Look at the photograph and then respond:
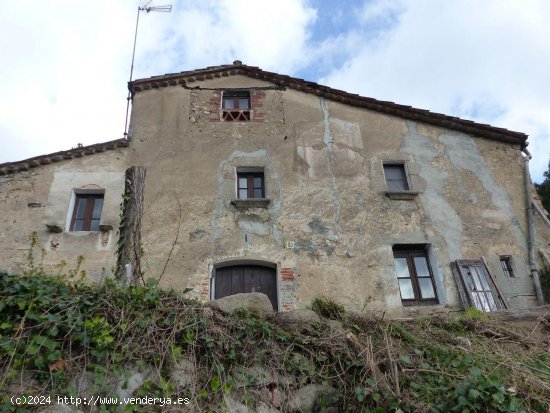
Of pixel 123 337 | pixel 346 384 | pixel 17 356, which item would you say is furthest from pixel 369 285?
pixel 17 356

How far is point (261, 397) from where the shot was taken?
4.42 meters

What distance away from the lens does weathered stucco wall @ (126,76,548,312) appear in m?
9.66

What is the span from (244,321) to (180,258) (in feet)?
16.5

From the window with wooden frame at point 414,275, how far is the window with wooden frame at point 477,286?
583 mm

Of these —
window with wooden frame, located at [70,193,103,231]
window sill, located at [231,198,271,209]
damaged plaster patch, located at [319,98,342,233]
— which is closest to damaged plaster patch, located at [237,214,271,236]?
window sill, located at [231,198,271,209]

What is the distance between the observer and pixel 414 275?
9.95 meters

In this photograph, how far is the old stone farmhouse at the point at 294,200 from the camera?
31.5ft

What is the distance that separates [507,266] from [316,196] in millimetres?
4783

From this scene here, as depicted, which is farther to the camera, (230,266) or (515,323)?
(230,266)

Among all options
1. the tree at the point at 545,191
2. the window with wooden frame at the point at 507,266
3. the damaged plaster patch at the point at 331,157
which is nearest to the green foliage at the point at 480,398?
the damaged plaster patch at the point at 331,157

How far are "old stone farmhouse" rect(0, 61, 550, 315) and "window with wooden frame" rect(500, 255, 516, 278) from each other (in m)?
0.03

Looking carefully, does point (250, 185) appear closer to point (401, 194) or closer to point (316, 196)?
point (316, 196)

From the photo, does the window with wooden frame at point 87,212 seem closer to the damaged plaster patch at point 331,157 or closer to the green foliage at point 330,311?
the damaged plaster patch at point 331,157

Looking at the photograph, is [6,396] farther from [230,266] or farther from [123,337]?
[230,266]
